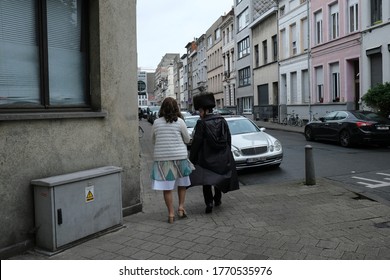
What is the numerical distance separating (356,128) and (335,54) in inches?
480

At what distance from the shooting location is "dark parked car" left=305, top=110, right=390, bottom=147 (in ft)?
50.3

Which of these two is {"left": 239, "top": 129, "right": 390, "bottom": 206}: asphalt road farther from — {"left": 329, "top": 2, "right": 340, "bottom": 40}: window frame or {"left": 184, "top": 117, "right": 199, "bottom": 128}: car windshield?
{"left": 329, "top": 2, "right": 340, "bottom": 40}: window frame

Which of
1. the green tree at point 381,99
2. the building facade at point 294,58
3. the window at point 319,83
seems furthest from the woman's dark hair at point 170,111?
the building facade at point 294,58

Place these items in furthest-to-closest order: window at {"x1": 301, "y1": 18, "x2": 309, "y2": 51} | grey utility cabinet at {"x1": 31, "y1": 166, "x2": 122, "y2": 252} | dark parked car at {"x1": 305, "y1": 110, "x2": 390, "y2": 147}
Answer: window at {"x1": 301, "y1": 18, "x2": 309, "y2": 51} → dark parked car at {"x1": 305, "y1": 110, "x2": 390, "y2": 147} → grey utility cabinet at {"x1": 31, "y1": 166, "x2": 122, "y2": 252}

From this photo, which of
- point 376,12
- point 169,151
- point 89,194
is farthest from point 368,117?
point 89,194

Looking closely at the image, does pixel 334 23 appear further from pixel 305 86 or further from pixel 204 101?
pixel 204 101

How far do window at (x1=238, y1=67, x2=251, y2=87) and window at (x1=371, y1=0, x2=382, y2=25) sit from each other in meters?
22.7

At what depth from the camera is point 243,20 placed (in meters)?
47.5

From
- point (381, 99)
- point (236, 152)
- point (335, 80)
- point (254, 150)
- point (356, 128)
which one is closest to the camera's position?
point (236, 152)

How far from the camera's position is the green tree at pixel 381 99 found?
1798cm

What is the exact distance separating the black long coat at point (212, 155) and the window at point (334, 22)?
73.1ft

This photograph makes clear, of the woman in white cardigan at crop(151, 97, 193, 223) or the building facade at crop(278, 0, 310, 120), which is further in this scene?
the building facade at crop(278, 0, 310, 120)

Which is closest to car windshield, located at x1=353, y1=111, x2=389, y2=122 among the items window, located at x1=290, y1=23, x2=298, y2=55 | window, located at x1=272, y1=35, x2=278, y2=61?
window, located at x1=290, y1=23, x2=298, y2=55
